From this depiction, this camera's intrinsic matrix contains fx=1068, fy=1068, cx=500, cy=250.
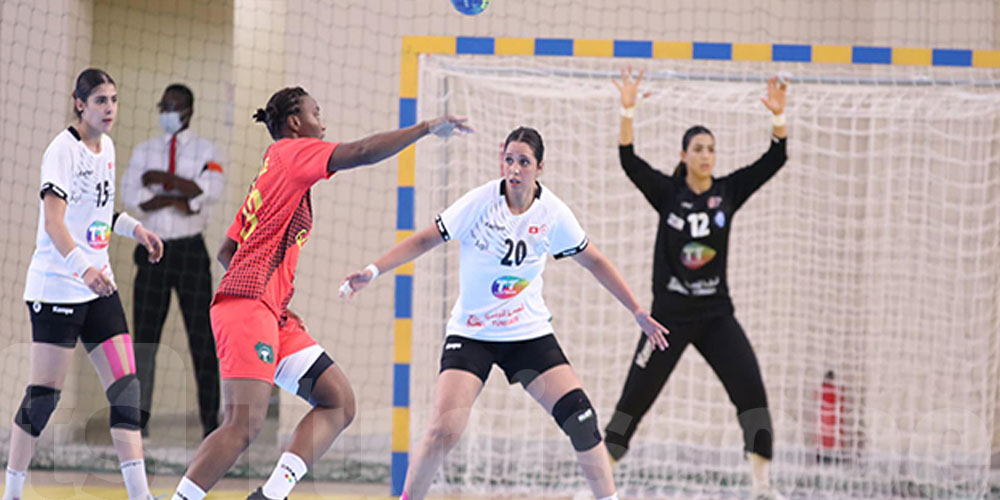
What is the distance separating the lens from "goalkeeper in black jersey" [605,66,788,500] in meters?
5.29

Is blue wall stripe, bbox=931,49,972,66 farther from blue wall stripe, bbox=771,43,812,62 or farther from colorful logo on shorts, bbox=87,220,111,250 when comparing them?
colorful logo on shorts, bbox=87,220,111,250

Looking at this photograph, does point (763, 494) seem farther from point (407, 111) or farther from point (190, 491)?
point (190, 491)

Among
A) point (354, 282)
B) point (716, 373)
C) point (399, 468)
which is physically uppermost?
point (354, 282)

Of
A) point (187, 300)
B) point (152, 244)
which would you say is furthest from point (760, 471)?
point (187, 300)

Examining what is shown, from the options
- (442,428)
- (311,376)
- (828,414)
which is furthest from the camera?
(828,414)

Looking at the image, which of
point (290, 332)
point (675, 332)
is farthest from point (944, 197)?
point (290, 332)

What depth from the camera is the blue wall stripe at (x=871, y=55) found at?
5812 mm

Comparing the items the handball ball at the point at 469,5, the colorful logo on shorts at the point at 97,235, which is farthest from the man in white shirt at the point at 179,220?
the handball ball at the point at 469,5

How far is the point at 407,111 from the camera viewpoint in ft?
19.1

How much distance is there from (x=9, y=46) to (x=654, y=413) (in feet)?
16.1

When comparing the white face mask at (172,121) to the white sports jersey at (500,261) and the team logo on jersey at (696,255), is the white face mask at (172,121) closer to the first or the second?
the white sports jersey at (500,261)

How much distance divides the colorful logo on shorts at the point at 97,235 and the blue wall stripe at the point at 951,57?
14.3ft

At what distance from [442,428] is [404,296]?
5.93ft

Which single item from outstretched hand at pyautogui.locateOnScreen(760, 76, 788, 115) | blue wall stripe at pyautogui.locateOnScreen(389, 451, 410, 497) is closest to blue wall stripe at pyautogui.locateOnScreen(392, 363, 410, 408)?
blue wall stripe at pyautogui.locateOnScreen(389, 451, 410, 497)
